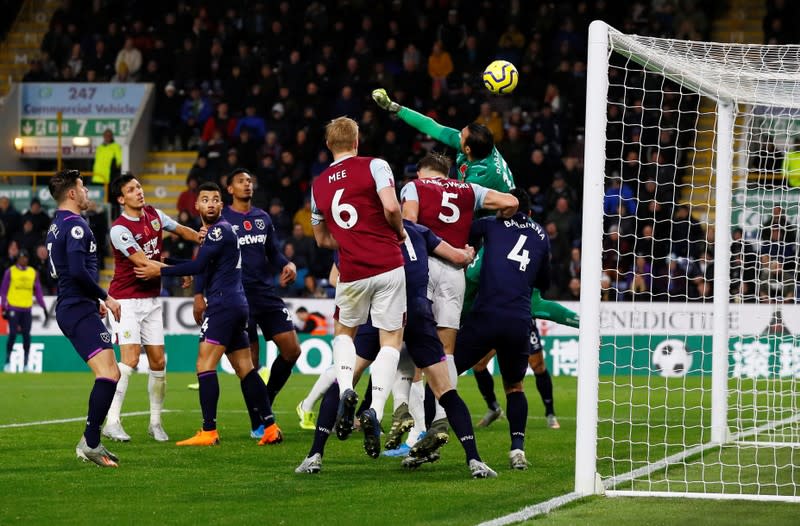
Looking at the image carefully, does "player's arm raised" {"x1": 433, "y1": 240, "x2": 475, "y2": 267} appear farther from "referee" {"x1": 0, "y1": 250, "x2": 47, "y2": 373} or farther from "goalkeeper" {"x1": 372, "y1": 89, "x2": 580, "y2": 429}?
"referee" {"x1": 0, "y1": 250, "x2": 47, "y2": 373}

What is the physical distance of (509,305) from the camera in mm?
8531

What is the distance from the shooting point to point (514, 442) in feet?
28.8

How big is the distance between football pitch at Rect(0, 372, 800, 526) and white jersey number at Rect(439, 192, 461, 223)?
1697 millimetres

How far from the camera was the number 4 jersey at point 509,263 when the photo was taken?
855 cm

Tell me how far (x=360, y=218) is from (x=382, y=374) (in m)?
0.97

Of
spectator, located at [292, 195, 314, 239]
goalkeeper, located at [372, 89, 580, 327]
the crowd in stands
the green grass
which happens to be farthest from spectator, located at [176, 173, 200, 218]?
goalkeeper, located at [372, 89, 580, 327]

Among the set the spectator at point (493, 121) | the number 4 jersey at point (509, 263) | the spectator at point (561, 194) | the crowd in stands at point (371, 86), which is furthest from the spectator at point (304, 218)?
the number 4 jersey at point (509, 263)

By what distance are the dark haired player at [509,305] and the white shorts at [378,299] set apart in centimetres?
85

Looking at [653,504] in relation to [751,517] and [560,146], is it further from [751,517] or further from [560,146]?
[560,146]

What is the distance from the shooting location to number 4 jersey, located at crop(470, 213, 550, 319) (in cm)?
855

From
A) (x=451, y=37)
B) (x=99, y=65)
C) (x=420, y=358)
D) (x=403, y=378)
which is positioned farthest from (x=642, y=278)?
(x=99, y=65)

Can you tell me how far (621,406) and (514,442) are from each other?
5983 millimetres

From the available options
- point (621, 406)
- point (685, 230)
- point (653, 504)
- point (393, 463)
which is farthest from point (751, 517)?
point (685, 230)

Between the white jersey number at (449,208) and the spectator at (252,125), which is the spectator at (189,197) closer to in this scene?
the spectator at (252,125)
